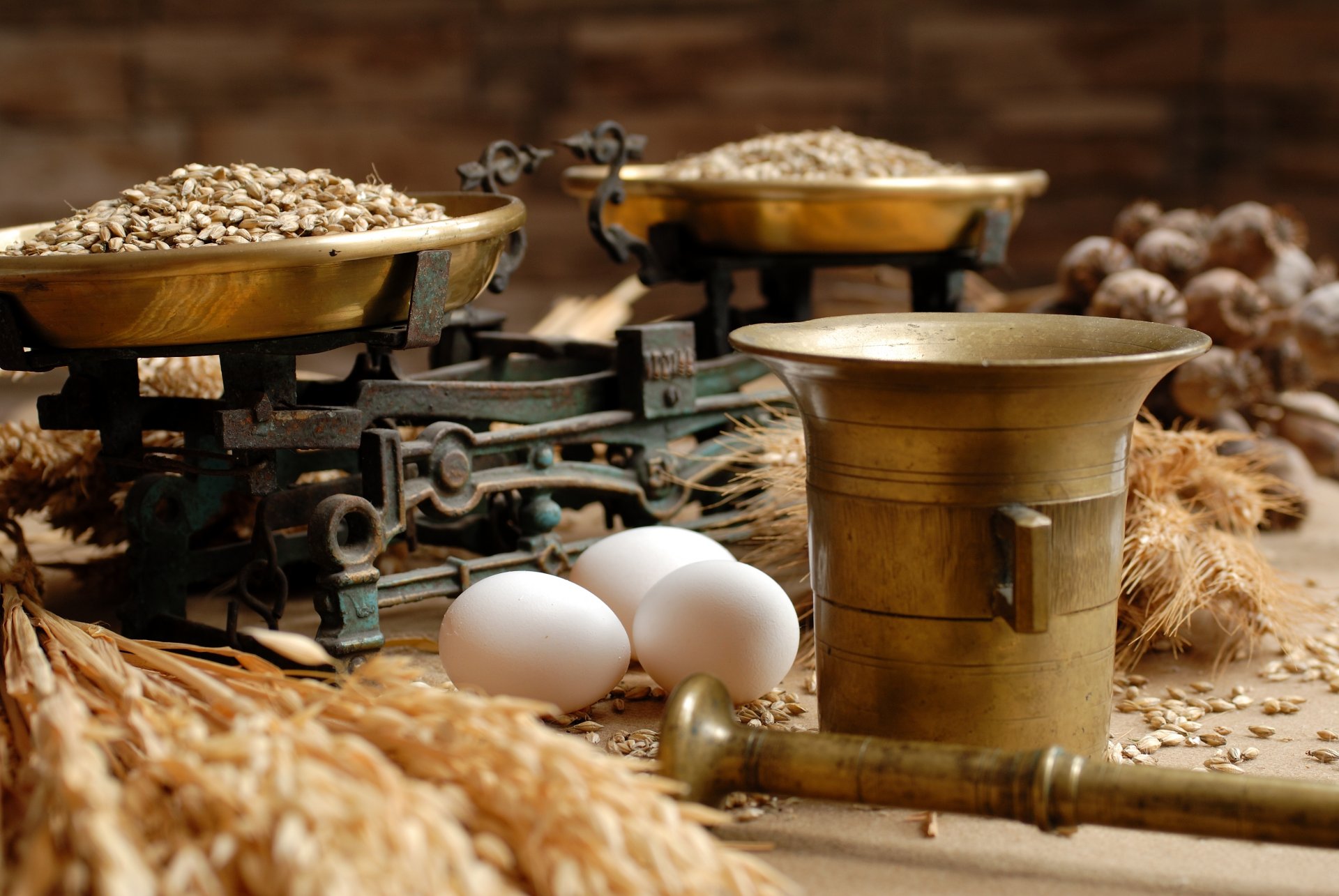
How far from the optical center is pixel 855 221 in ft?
5.98

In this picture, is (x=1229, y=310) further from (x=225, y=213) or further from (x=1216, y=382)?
(x=225, y=213)

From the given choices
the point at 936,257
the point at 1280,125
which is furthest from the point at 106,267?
the point at 1280,125

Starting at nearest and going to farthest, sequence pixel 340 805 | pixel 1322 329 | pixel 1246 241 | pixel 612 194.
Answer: pixel 340 805
pixel 612 194
pixel 1322 329
pixel 1246 241

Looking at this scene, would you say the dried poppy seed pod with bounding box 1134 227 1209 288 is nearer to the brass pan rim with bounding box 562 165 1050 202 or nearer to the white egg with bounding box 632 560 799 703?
the brass pan rim with bounding box 562 165 1050 202

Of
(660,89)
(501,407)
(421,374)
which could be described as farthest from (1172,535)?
(660,89)

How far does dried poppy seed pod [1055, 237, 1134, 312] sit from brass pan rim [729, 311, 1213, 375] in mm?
829

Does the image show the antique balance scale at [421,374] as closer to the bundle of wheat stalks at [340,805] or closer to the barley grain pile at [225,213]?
the barley grain pile at [225,213]

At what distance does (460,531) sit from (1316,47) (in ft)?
7.28

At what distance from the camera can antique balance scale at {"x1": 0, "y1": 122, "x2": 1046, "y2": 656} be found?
1312 mm

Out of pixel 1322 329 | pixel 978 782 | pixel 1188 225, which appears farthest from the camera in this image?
pixel 1188 225

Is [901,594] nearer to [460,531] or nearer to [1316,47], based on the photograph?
[460,531]

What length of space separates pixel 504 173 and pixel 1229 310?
982 millimetres

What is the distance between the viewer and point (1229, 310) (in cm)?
200

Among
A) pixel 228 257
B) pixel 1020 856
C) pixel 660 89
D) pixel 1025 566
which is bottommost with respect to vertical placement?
pixel 1020 856
